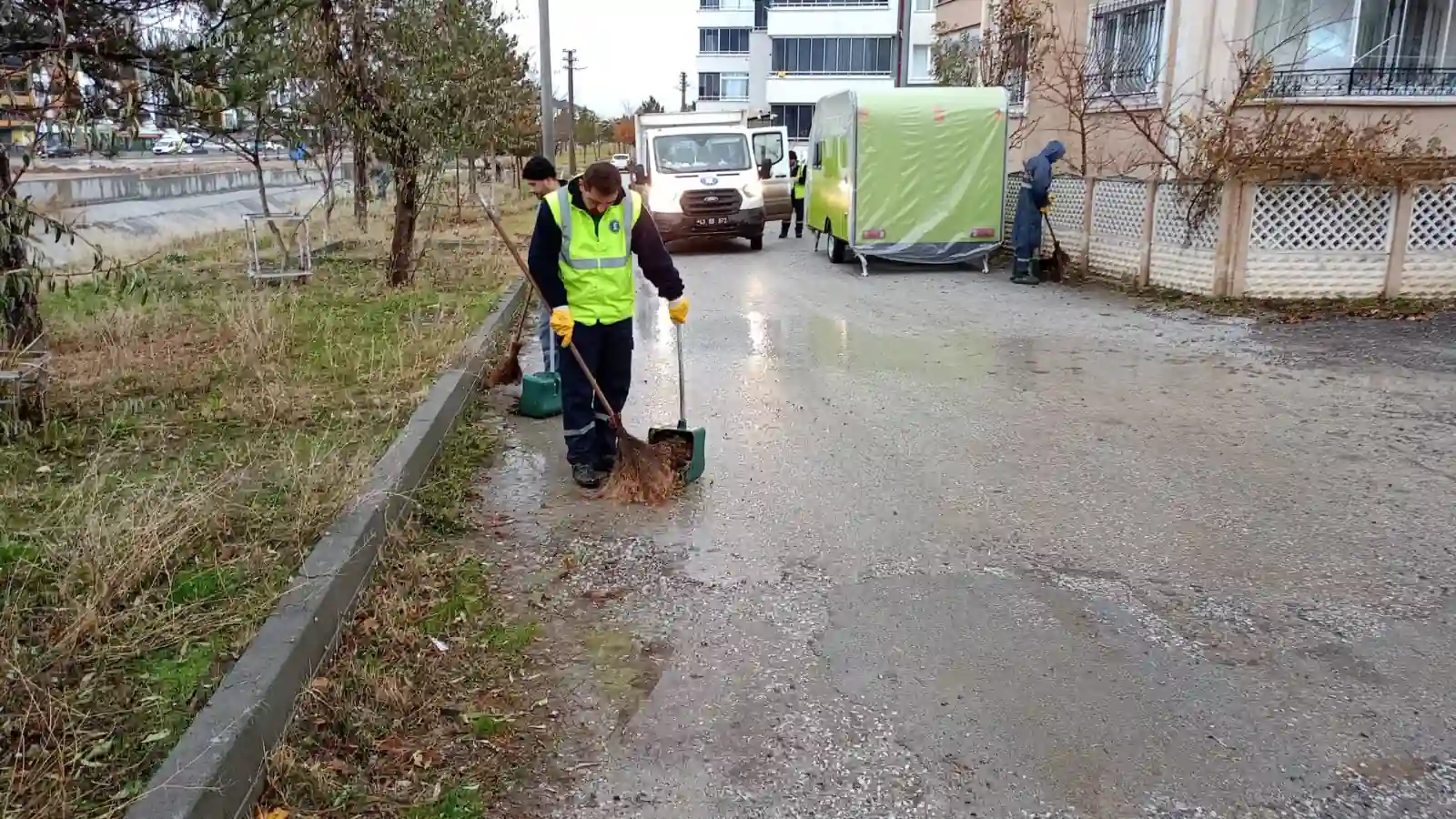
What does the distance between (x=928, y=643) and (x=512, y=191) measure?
32.5m

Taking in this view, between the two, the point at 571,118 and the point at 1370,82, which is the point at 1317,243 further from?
the point at 571,118

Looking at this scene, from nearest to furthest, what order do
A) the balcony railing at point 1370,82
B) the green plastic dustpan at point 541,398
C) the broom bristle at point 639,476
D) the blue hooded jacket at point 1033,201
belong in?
1. the broom bristle at point 639,476
2. the green plastic dustpan at point 541,398
3. the blue hooded jacket at point 1033,201
4. the balcony railing at point 1370,82

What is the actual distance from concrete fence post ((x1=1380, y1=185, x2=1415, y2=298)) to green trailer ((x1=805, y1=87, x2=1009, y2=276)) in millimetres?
4833

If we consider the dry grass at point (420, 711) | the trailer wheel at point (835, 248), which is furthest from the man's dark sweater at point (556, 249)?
the trailer wheel at point (835, 248)

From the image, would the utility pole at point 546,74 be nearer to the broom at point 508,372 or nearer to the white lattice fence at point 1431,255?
the broom at point 508,372

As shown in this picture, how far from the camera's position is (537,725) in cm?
351

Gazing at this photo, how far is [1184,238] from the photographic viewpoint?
39.9ft

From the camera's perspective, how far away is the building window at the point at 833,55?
48.6 metres

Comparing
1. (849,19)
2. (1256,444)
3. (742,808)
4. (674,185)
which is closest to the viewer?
(742,808)

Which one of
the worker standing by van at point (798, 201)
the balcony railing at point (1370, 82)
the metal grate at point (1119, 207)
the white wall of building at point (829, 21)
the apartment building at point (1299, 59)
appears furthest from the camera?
the white wall of building at point (829, 21)

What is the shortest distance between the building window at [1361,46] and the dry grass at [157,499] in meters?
11.3

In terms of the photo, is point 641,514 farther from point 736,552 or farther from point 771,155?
point 771,155

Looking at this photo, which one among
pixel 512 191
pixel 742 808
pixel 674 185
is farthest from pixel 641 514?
pixel 512 191

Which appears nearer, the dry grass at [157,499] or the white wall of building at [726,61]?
the dry grass at [157,499]
